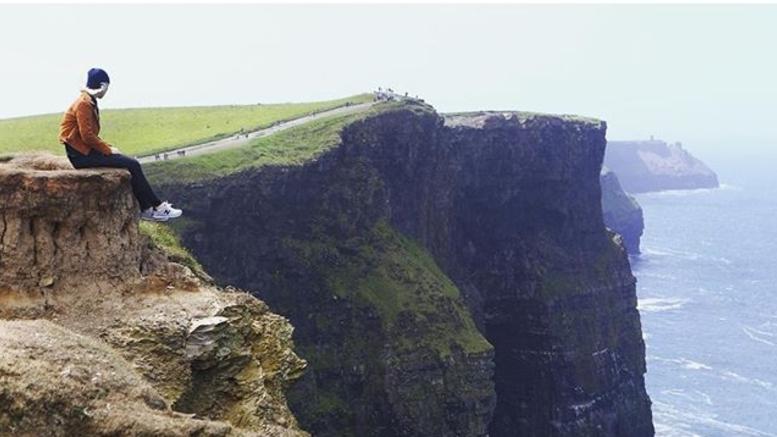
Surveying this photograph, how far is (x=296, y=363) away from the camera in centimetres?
2328

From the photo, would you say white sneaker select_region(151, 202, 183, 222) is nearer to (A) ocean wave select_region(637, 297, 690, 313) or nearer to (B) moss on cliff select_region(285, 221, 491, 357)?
(B) moss on cliff select_region(285, 221, 491, 357)

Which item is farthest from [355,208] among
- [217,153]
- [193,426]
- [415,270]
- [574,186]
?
[193,426]

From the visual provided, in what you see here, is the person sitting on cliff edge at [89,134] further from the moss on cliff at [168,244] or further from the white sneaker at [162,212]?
the moss on cliff at [168,244]

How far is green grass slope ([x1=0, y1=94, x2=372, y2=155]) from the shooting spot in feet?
304

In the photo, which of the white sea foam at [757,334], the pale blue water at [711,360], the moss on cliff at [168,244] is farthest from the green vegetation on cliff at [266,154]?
the white sea foam at [757,334]

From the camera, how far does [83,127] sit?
22266 millimetres

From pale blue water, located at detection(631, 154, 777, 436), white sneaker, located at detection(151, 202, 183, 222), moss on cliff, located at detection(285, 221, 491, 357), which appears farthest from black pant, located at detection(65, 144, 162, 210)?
→ pale blue water, located at detection(631, 154, 777, 436)

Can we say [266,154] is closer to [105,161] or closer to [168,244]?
[168,244]

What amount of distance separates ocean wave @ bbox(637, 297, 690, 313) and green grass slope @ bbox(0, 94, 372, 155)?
93857mm

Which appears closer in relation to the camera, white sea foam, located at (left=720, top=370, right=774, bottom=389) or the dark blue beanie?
the dark blue beanie

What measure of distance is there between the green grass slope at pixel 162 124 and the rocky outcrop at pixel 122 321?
65.1m

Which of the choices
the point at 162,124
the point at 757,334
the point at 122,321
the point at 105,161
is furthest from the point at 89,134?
the point at 757,334

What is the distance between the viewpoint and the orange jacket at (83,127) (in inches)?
879

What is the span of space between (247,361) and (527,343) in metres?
88.9
